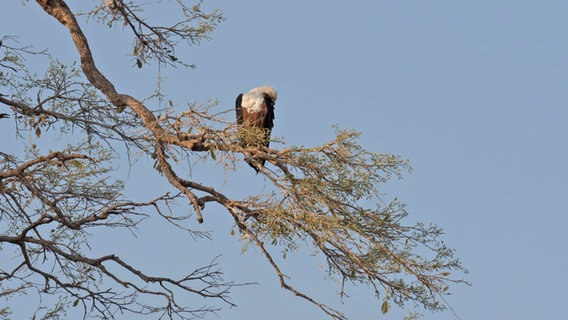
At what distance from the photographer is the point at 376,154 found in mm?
6660

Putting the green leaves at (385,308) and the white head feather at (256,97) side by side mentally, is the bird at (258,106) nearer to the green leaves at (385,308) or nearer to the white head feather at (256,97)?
the white head feather at (256,97)

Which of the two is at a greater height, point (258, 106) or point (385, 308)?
point (258, 106)

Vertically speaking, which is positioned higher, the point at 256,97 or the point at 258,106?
the point at 256,97

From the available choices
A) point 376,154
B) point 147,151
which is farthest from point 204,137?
point 376,154

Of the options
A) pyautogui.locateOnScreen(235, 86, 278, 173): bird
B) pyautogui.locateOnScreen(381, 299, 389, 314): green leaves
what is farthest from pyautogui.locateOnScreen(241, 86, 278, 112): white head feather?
pyautogui.locateOnScreen(381, 299, 389, 314): green leaves

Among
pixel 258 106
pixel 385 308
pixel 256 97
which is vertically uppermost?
pixel 256 97

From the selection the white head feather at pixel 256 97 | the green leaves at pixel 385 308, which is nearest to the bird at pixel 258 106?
the white head feather at pixel 256 97

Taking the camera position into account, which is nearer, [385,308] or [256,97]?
[385,308]

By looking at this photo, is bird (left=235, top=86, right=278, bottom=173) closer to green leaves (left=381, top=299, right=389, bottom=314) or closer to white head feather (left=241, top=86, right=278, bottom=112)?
white head feather (left=241, top=86, right=278, bottom=112)

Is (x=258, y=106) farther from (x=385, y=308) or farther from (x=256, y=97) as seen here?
(x=385, y=308)

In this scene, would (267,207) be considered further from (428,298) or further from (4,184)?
(4,184)

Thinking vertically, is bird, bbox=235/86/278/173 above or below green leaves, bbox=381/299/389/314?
above

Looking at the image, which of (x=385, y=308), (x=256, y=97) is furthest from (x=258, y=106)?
(x=385, y=308)

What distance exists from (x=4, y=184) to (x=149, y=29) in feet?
5.53
